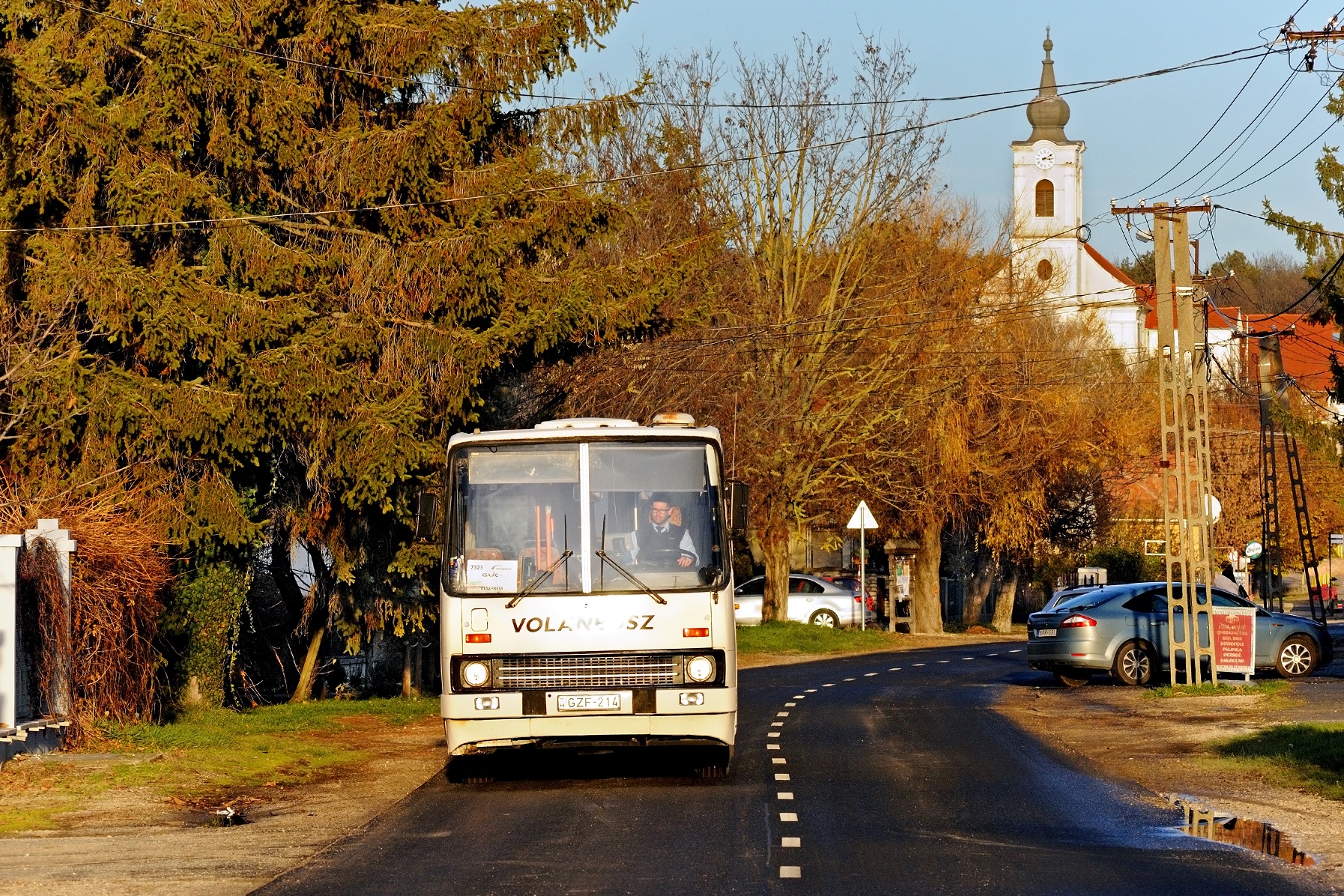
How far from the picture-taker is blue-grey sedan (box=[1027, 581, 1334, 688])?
23422 mm

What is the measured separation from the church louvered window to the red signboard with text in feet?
219

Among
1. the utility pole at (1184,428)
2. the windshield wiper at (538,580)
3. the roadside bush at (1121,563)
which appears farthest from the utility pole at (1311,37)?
the roadside bush at (1121,563)

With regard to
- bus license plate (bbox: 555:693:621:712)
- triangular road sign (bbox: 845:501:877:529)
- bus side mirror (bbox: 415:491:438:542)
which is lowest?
bus license plate (bbox: 555:693:621:712)

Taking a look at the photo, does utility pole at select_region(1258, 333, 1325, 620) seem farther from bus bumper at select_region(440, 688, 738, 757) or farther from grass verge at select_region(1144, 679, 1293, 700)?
bus bumper at select_region(440, 688, 738, 757)

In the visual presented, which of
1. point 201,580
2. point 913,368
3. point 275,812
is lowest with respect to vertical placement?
point 275,812

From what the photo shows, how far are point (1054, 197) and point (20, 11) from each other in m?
74.4

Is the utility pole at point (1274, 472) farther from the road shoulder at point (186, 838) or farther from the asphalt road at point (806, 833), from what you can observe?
the road shoulder at point (186, 838)

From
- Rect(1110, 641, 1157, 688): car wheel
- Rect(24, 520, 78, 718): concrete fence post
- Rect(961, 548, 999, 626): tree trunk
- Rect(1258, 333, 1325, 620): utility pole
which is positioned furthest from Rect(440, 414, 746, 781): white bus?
Rect(961, 548, 999, 626): tree trunk

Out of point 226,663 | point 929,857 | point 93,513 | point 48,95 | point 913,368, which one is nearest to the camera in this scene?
point 929,857

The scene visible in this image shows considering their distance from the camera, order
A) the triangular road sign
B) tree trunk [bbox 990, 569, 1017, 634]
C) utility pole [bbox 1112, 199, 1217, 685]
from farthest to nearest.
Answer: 1. tree trunk [bbox 990, 569, 1017, 634]
2. the triangular road sign
3. utility pole [bbox 1112, 199, 1217, 685]

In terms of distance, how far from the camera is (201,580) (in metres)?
19.0

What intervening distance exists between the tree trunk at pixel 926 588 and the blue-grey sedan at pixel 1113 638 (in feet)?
62.7

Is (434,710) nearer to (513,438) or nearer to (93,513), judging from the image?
(93,513)

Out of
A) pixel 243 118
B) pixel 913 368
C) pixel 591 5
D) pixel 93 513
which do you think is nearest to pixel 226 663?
pixel 93 513
